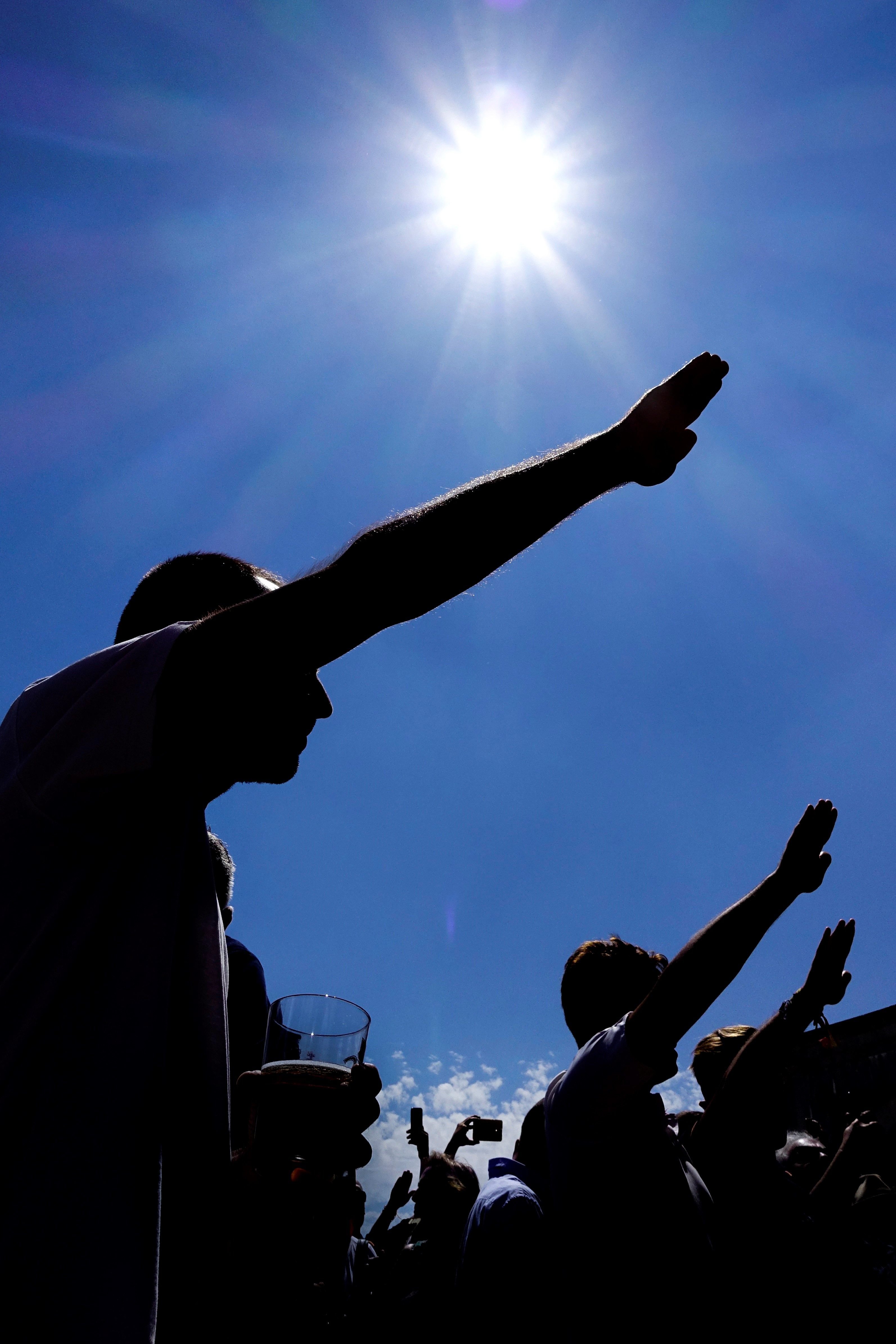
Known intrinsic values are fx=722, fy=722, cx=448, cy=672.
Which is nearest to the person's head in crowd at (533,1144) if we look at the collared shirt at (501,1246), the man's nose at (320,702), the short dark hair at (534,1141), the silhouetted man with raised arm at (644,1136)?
the short dark hair at (534,1141)

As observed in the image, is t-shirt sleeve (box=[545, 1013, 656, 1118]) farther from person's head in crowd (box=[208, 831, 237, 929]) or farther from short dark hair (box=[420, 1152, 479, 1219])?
short dark hair (box=[420, 1152, 479, 1219])

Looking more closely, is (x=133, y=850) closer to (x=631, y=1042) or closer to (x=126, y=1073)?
(x=126, y=1073)

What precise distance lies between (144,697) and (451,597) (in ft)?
1.44

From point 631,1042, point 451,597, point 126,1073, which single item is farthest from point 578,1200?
point 451,597

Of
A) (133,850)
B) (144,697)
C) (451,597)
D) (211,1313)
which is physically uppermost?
(451,597)

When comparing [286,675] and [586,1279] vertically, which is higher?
[286,675]

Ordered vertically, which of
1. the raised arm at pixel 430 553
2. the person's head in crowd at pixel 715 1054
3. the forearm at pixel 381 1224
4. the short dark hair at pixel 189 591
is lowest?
the forearm at pixel 381 1224

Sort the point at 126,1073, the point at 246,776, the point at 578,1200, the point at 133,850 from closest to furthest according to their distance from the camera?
the point at 126,1073, the point at 133,850, the point at 246,776, the point at 578,1200

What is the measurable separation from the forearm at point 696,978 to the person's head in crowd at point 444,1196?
12.6 feet

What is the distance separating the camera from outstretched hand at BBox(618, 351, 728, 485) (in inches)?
47.2

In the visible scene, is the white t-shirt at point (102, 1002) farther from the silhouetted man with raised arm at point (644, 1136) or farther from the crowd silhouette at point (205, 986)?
the silhouetted man with raised arm at point (644, 1136)

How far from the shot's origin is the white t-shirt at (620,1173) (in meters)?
1.89

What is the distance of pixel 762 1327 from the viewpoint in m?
2.48

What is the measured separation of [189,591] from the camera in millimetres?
1320
